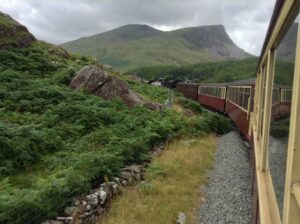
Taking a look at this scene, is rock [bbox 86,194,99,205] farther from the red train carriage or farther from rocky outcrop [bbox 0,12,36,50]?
rocky outcrop [bbox 0,12,36,50]

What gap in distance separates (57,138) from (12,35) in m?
15.1

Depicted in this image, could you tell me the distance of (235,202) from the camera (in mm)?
8023

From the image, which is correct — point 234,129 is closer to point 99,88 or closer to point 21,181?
point 99,88

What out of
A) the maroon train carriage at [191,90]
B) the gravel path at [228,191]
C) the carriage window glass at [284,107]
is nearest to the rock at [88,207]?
the gravel path at [228,191]

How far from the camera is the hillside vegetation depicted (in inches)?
242

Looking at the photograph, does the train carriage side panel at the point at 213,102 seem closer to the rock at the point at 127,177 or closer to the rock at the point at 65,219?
the rock at the point at 127,177

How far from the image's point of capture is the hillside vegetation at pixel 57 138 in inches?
242

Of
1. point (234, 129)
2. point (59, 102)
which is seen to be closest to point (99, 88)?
point (59, 102)

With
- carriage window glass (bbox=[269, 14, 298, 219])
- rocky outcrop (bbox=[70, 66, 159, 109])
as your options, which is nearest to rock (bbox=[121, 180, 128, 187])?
carriage window glass (bbox=[269, 14, 298, 219])

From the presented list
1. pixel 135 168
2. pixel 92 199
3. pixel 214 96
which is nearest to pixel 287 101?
pixel 92 199

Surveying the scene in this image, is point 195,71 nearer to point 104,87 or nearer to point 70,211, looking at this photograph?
point 104,87

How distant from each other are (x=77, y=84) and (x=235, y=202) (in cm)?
1140

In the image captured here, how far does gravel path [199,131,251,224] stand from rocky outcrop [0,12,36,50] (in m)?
14.0

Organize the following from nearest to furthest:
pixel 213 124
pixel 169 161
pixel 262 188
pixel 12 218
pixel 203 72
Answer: pixel 262 188, pixel 12 218, pixel 169 161, pixel 213 124, pixel 203 72
